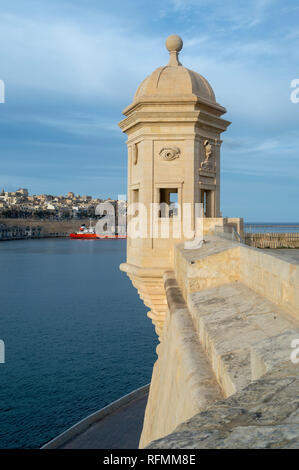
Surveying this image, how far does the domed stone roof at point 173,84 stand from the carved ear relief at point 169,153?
1.35 m

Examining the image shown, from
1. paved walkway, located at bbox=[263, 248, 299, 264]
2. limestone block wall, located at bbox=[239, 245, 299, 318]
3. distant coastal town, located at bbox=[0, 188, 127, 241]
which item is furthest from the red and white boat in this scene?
limestone block wall, located at bbox=[239, 245, 299, 318]

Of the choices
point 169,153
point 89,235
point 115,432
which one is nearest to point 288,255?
point 169,153

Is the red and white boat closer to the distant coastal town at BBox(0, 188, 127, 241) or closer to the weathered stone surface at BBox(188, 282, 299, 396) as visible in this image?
the distant coastal town at BBox(0, 188, 127, 241)

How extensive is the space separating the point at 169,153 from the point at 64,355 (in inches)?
822

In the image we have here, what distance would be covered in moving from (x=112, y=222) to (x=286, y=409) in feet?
515

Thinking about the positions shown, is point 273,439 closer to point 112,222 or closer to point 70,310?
point 70,310

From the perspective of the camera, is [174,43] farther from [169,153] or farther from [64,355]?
[64,355]

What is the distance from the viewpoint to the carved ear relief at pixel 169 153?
36.4ft

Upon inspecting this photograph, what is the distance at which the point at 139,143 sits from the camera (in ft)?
37.9

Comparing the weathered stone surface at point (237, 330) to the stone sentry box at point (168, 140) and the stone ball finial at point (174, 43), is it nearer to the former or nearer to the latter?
the stone sentry box at point (168, 140)

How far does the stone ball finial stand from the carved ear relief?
333 centimetres

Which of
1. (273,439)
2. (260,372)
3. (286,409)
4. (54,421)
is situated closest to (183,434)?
(273,439)

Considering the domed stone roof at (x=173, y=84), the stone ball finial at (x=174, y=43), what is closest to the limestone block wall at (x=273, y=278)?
the domed stone roof at (x=173, y=84)

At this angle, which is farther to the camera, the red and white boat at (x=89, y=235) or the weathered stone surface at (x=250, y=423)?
the red and white boat at (x=89, y=235)
